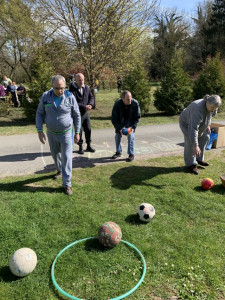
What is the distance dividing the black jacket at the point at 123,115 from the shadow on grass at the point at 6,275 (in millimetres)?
4391

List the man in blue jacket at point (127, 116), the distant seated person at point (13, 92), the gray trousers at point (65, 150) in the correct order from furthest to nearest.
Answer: the distant seated person at point (13, 92) → the man in blue jacket at point (127, 116) → the gray trousers at point (65, 150)

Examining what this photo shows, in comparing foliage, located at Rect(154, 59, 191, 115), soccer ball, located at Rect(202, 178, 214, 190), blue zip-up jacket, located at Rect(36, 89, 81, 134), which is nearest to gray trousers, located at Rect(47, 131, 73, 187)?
blue zip-up jacket, located at Rect(36, 89, 81, 134)

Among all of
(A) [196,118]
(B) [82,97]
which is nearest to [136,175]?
(A) [196,118]

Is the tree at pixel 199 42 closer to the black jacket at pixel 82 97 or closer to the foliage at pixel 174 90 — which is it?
the foliage at pixel 174 90

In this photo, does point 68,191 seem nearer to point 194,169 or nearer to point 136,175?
point 136,175

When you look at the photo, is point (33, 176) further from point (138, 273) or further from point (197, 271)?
point (197, 271)

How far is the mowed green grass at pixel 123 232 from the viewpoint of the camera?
2689 millimetres

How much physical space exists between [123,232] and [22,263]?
1456 millimetres

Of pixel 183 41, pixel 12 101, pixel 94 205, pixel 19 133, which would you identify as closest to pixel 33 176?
pixel 94 205

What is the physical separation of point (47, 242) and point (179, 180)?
124 inches

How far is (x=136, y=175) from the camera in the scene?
5.57 meters

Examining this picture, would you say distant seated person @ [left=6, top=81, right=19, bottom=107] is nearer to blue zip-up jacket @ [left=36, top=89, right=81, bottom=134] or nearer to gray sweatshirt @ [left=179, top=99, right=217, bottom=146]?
blue zip-up jacket @ [left=36, top=89, right=81, bottom=134]

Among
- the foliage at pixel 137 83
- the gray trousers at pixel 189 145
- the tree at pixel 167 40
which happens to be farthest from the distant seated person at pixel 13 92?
the tree at pixel 167 40

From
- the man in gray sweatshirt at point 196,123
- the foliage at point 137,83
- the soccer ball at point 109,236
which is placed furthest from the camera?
the foliage at point 137,83
